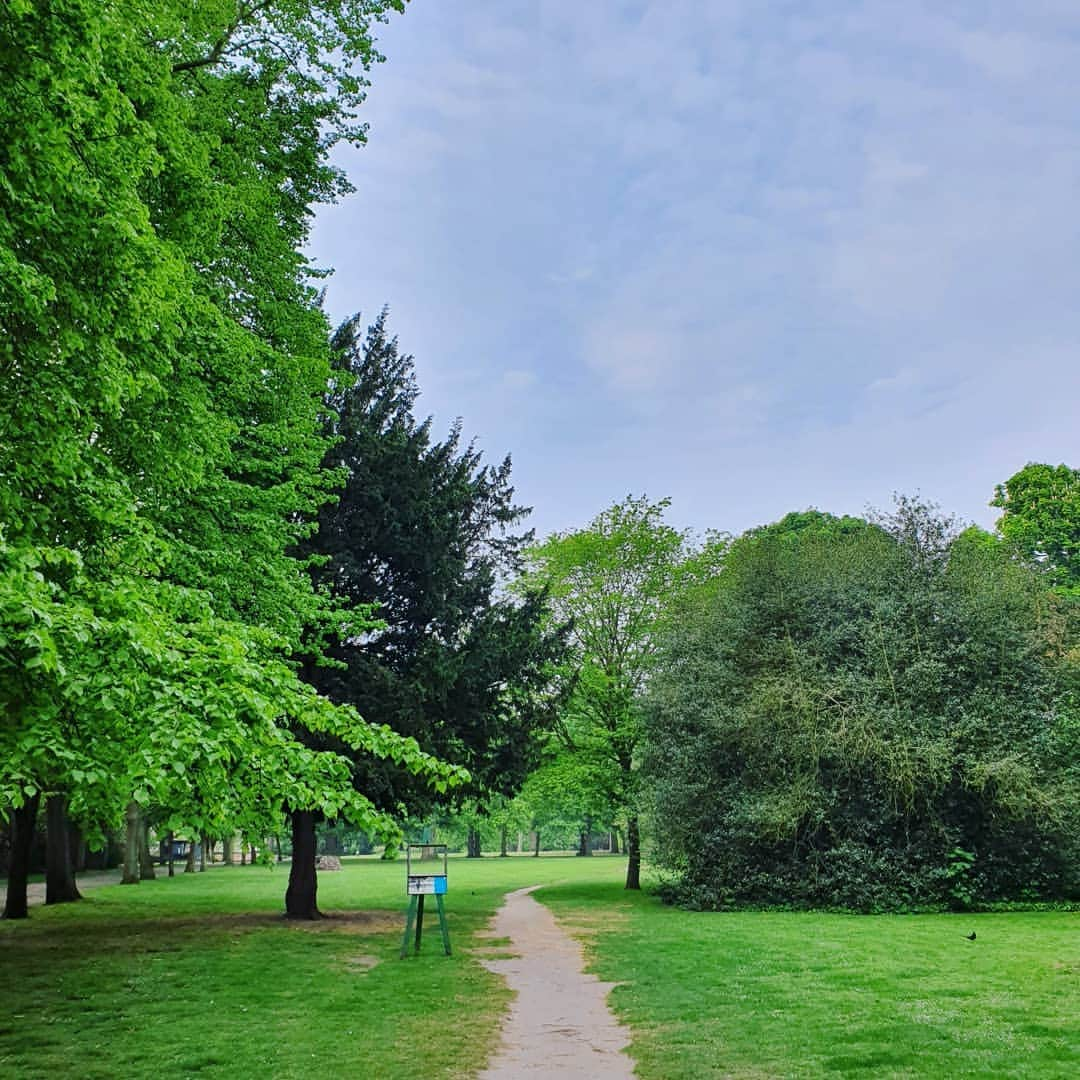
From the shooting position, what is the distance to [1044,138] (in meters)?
17.6

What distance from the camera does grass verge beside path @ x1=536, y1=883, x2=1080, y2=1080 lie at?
7.60m

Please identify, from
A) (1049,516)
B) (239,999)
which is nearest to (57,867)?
(239,999)

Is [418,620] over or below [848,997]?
over

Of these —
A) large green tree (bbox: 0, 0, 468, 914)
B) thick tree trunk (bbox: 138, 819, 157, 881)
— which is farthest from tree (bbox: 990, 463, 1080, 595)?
thick tree trunk (bbox: 138, 819, 157, 881)

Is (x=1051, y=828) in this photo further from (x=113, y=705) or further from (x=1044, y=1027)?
(x=113, y=705)

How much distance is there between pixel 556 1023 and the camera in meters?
9.60

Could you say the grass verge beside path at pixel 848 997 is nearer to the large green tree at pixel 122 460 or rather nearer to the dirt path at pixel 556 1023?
the dirt path at pixel 556 1023

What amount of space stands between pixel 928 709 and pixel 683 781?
6831 mm

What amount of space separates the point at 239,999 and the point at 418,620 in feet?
35.4

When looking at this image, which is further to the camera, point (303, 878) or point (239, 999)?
point (303, 878)

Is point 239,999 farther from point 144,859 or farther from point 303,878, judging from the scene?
point 144,859

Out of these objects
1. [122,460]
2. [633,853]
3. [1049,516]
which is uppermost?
[1049,516]

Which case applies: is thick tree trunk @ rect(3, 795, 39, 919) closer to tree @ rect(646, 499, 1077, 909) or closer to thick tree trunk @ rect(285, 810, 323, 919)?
A: thick tree trunk @ rect(285, 810, 323, 919)

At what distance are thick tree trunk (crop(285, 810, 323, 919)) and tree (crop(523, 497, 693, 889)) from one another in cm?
1118
